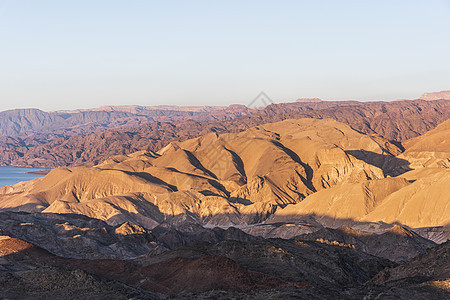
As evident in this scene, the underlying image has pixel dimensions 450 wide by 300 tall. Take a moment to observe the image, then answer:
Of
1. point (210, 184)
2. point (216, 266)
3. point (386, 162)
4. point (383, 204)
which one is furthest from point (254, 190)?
point (216, 266)

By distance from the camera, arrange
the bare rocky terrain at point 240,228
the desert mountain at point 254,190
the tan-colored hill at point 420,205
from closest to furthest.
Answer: the bare rocky terrain at point 240,228, the tan-colored hill at point 420,205, the desert mountain at point 254,190

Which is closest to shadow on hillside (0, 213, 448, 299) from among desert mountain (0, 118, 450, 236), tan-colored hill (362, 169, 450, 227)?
tan-colored hill (362, 169, 450, 227)

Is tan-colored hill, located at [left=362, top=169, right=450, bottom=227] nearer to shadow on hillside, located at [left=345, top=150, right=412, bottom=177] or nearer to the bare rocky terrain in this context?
the bare rocky terrain

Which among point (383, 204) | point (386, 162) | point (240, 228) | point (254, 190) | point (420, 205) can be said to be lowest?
point (240, 228)

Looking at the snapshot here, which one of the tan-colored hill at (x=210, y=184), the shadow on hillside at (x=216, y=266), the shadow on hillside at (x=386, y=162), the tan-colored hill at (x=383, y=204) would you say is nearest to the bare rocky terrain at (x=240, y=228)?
the shadow on hillside at (x=216, y=266)

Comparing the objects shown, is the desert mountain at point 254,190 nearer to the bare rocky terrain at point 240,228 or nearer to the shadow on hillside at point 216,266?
the bare rocky terrain at point 240,228

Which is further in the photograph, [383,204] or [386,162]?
[386,162]

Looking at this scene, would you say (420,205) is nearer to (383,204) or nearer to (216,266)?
(383,204)

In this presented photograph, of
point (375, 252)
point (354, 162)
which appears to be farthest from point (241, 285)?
point (354, 162)

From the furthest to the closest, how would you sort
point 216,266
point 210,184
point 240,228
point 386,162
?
point 386,162 < point 210,184 < point 240,228 < point 216,266

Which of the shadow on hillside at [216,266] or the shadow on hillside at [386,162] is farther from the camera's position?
the shadow on hillside at [386,162]
